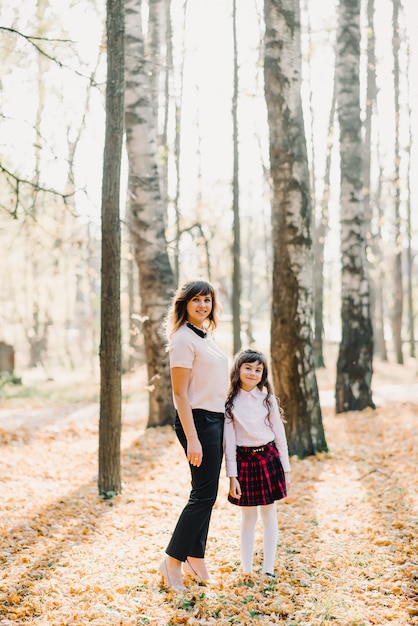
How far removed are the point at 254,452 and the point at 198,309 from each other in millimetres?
1054

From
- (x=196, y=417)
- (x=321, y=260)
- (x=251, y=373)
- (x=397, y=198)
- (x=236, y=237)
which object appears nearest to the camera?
(x=196, y=417)

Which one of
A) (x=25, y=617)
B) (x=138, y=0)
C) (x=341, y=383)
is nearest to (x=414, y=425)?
(x=341, y=383)

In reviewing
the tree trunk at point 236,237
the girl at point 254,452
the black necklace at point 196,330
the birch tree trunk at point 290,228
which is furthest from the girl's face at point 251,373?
the tree trunk at point 236,237

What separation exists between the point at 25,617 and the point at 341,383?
7617 millimetres

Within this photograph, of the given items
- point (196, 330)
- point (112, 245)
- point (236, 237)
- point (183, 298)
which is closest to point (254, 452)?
point (196, 330)

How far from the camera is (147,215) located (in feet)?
31.3

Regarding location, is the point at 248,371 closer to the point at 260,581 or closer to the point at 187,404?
the point at 187,404

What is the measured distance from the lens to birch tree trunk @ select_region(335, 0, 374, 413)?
10.2 meters

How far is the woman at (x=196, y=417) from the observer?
12.6 feet

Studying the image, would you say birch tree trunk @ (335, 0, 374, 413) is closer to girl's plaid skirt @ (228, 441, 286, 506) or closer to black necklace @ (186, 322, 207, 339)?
girl's plaid skirt @ (228, 441, 286, 506)

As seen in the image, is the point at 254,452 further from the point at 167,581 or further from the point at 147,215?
the point at 147,215

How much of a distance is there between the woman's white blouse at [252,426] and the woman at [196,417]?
0.10m

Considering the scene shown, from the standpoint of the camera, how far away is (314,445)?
7688mm

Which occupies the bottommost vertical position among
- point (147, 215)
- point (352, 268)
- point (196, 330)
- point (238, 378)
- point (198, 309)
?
point (238, 378)
